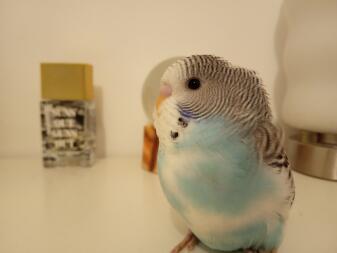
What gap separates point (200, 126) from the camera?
0.25 m

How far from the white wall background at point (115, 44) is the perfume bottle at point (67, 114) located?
0.09m

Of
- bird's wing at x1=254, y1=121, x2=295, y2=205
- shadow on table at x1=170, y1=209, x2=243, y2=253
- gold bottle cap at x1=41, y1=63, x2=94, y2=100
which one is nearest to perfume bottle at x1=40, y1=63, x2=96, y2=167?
gold bottle cap at x1=41, y1=63, x2=94, y2=100

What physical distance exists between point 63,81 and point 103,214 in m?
0.28

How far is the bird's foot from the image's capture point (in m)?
0.31

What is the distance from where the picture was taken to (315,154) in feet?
1.84

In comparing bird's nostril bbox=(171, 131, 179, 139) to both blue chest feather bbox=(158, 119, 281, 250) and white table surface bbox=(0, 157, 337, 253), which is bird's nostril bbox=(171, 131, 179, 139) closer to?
blue chest feather bbox=(158, 119, 281, 250)

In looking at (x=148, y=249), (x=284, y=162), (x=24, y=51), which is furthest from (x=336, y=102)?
(x=24, y=51)

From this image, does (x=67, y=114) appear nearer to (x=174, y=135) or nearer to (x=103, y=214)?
(x=103, y=214)

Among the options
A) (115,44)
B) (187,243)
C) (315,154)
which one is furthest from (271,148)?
Answer: (115,44)

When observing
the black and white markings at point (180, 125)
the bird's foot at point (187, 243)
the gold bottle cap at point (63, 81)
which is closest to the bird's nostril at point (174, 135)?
the black and white markings at point (180, 125)

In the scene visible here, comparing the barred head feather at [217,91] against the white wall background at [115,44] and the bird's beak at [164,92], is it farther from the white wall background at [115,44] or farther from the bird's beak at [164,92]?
the white wall background at [115,44]

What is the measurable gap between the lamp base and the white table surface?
0.06 feet

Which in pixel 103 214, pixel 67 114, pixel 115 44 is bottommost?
pixel 103 214

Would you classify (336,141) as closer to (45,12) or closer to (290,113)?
(290,113)
